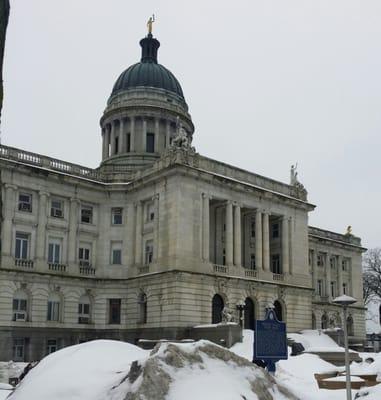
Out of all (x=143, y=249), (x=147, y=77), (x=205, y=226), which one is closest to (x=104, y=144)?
(x=147, y=77)

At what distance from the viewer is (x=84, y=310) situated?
166 ft

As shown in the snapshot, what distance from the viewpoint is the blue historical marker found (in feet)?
71.4

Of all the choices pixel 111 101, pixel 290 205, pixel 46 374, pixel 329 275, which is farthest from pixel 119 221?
pixel 46 374

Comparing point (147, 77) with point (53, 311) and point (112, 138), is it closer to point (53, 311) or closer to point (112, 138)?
point (112, 138)

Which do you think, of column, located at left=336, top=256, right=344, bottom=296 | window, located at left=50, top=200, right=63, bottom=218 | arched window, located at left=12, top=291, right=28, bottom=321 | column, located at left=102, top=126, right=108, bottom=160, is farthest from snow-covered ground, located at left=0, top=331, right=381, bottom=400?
column, located at left=336, top=256, right=344, bottom=296

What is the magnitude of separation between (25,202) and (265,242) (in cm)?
2169

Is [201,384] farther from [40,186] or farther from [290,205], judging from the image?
[290,205]

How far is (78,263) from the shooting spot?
50.7 meters

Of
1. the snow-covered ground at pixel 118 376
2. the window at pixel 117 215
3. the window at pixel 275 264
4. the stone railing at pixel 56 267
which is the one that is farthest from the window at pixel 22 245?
the snow-covered ground at pixel 118 376

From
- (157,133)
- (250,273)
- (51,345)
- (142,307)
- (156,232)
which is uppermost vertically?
(157,133)

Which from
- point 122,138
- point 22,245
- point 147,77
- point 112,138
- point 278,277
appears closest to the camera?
point 22,245

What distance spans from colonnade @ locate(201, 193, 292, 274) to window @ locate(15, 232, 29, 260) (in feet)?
47.9

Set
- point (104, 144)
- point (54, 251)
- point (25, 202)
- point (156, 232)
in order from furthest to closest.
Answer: point (104, 144), point (54, 251), point (156, 232), point (25, 202)

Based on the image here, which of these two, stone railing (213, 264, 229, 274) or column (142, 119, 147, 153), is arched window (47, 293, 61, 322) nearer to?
stone railing (213, 264, 229, 274)
